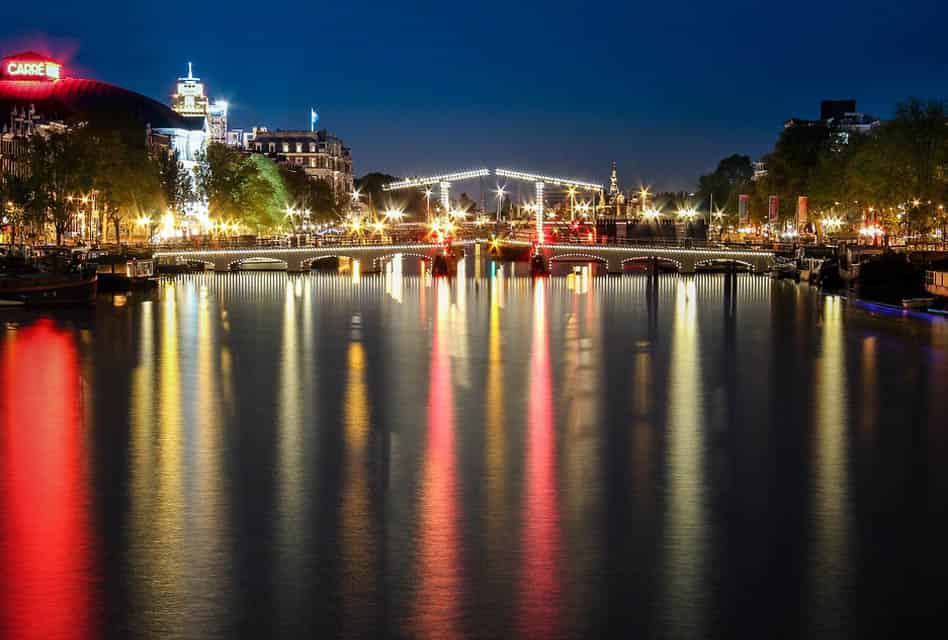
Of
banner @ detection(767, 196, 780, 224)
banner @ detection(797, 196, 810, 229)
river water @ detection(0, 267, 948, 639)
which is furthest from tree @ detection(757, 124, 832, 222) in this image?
river water @ detection(0, 267, 948, 639)

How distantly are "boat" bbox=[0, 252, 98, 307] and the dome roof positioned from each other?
68.1 metres

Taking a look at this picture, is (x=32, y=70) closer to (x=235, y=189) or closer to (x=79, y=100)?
(x=79, y=100)

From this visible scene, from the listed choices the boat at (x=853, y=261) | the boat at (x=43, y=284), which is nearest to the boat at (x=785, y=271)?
the boat at (x=853, y=261)

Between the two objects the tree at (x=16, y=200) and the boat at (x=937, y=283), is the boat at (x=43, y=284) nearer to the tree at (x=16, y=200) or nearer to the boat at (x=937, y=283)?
the tree at (x=16, y=200)

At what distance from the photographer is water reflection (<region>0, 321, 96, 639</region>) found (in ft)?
47.3

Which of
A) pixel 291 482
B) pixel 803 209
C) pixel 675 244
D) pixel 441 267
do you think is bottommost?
pixel 291 482

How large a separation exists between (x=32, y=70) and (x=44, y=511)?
13976 cm

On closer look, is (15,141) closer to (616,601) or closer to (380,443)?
(380,443)

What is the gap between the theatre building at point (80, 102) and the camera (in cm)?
13412

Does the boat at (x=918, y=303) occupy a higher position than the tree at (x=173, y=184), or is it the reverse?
the tree at (x=173, y=184)

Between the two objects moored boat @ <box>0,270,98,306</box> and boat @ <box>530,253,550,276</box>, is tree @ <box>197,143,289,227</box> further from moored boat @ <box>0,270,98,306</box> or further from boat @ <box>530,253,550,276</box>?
moored boat @ <box>0,270,98,306</box>

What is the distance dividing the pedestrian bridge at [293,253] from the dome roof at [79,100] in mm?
32308

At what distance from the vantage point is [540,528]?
18125mm

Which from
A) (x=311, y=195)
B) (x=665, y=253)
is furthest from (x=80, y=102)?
(x=665, y=253)
